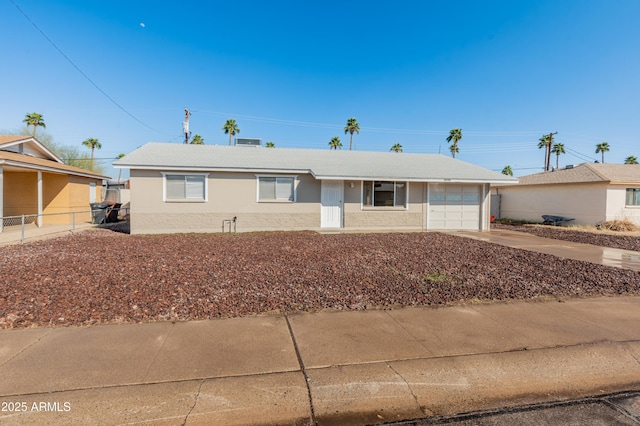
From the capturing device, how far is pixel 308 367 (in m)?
3.20

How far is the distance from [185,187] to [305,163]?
19.0ft

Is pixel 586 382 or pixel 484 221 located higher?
pixel 484 221

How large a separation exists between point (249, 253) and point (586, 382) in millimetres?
7639

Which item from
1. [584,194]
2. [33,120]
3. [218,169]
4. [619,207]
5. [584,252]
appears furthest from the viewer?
[33,120]

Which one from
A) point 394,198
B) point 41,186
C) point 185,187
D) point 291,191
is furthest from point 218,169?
point 41,186

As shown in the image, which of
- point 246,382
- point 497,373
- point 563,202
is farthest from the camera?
point 563,202

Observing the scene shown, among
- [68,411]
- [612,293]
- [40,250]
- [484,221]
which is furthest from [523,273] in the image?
[40,250]

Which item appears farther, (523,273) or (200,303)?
(523,273)

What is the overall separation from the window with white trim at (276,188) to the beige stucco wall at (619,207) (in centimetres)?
1869

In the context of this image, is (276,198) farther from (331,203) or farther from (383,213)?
(383,213)

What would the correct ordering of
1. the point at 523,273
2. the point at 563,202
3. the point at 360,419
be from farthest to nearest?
the point at 563,202 < the point at 523,273 < the point at 360,419

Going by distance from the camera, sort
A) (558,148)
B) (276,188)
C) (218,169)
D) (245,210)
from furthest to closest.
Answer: (558,148), (276,188), (245,210), (218,169)

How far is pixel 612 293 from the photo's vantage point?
5883 mm

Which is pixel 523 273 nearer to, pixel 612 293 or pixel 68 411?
pixel 612 293
